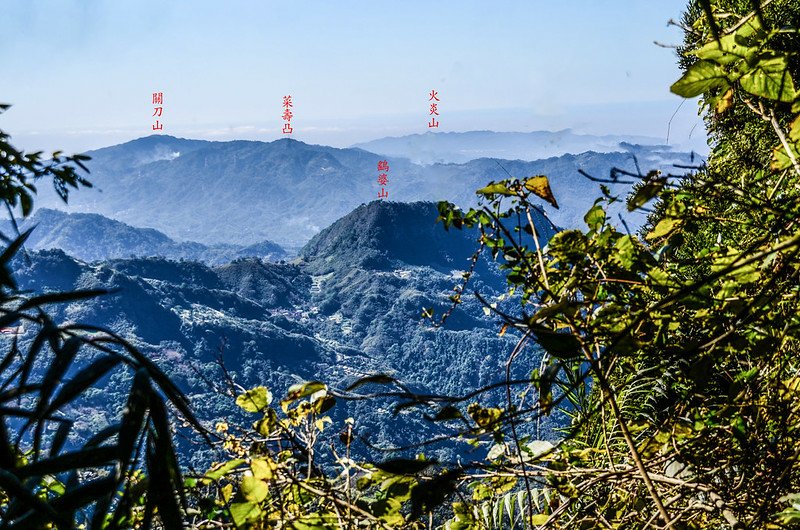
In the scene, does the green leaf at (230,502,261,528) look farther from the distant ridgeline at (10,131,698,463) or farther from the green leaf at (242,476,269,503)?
the distant ridgeline at (10,131,698,463)

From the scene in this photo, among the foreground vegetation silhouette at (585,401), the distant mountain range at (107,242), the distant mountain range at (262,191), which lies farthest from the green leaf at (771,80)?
the distant mountain range at (262,191)

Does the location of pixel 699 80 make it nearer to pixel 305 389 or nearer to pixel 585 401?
pixel 305 389

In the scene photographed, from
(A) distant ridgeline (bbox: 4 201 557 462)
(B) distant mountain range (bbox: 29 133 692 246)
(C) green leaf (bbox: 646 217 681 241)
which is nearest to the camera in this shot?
(C) green leaf (bbox: 646 217 681 241)

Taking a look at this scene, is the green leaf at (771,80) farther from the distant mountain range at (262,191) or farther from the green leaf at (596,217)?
the distant mountain range at (262,191)

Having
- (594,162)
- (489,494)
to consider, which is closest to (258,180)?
(594,162)

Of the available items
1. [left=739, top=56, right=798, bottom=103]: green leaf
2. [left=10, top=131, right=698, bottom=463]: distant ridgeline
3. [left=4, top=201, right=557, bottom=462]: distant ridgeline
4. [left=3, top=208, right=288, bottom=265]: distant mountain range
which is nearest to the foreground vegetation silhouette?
[left=739, top=56, right=798, bottom=103]: green leaf

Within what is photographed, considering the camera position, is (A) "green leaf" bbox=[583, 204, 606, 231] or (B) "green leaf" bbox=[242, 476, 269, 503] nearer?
(B) "green leaf" bbox=[242, 476, 269, 503]

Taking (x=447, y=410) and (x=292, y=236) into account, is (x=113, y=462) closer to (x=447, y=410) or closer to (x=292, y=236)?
(x=447, y=410)

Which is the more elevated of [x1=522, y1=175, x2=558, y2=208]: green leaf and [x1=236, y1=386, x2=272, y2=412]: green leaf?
[x1=522, y1=175, x2=558, y2=208]: green leaf
